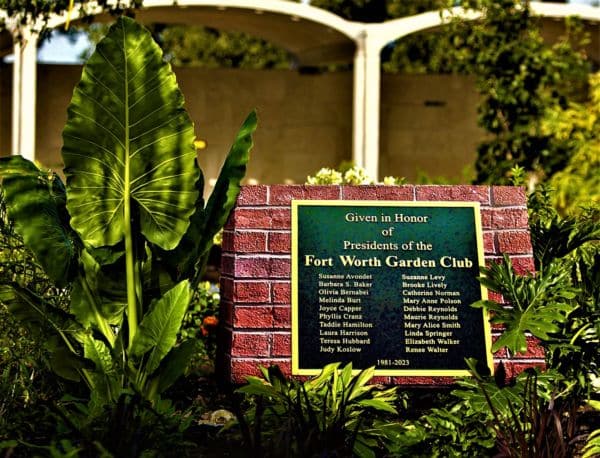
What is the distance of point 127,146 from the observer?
5695mm

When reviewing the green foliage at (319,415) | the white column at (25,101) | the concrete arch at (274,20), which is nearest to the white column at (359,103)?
the concrete arch at (274,20)

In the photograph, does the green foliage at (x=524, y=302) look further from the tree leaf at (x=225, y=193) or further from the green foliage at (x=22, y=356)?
the green foliage at (x=22, y=356)

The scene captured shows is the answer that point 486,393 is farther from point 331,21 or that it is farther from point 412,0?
point 412,0

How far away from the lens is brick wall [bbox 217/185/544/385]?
593cm

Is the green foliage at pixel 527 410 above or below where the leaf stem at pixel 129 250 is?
below

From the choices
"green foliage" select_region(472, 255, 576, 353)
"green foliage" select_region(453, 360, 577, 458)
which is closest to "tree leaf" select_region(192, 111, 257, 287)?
"green foliage" select_region(472, 255, 576, 353)

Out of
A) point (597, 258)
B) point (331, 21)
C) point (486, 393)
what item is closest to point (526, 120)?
point (331, 21)

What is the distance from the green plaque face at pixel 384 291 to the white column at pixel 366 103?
916cm

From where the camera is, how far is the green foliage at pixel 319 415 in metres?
4.69

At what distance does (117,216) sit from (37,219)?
1.46 ft

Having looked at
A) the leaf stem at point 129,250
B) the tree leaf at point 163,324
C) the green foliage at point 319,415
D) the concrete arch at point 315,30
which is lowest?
the green foliage at point 319,415

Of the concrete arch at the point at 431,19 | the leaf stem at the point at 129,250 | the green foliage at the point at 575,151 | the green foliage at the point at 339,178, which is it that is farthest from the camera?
the concrete arch at the point at 431,19

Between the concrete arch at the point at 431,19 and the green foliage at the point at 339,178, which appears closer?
the green foliage at the point at 339,178

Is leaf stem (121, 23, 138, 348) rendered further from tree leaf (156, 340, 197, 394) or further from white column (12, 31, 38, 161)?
white column (12, 31, 38, 161)
